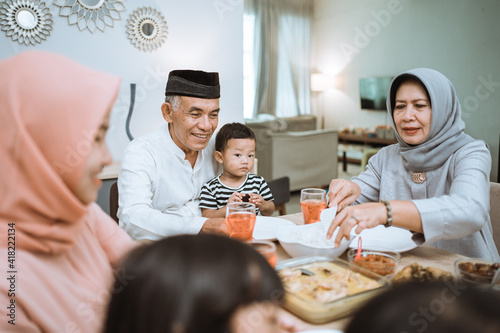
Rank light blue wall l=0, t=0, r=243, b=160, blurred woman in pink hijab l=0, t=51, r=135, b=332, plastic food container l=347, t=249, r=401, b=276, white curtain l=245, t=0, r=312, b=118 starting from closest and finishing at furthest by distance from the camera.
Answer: blurred woman in pink hijab l=0, t=51, r=135, b=332 < plastic food container l=347, t=249, r=401, b=276 < light blue wall l=0, t=0, r=243, b=160 < white curtain l=245, t=0, r=312, b=118

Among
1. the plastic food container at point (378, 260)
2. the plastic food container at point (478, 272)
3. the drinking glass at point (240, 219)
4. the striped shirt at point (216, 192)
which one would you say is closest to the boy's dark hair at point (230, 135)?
the striped shirt at point (216, 192)

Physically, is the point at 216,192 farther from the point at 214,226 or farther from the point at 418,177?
the point at 418,177

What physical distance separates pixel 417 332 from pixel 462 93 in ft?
25.5

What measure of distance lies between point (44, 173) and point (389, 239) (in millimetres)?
1193

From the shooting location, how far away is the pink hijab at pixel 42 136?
0.78 metres

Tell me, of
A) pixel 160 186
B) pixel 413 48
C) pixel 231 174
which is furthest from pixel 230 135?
pixel 413 48

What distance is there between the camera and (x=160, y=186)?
2.16 meters

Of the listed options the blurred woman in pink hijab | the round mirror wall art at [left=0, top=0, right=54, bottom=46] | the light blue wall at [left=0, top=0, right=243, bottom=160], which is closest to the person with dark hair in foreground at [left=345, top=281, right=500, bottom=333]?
the blurred woman in pink hijab

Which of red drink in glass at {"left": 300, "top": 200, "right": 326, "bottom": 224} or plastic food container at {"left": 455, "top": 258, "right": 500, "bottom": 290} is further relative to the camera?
red drink in glass at {"left": 300, "top": 200, "right": 326, "bottom": 224}

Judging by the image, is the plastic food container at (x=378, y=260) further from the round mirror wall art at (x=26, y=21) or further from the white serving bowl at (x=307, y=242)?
the round mirror wall art at (x=26, y=21)

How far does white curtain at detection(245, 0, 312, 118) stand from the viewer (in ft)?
29.7

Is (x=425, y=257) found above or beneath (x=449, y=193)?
beneath

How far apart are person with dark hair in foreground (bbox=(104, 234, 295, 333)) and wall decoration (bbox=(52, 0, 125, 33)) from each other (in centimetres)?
324

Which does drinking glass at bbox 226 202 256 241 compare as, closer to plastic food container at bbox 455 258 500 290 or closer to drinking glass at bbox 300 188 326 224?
drinking glass at bbox 300 188 326 224
